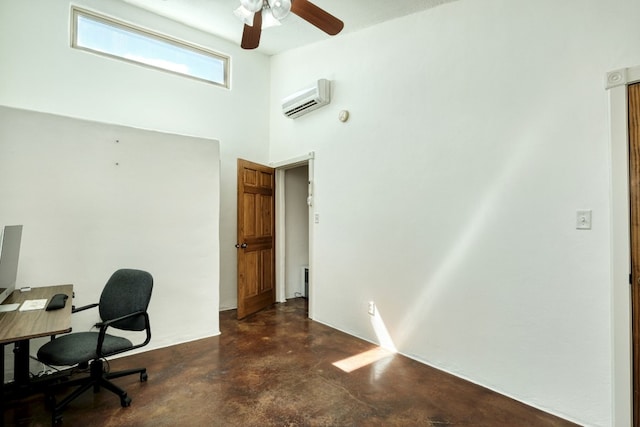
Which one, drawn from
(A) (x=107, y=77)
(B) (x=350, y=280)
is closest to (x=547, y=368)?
(B) (x=350, y=280)

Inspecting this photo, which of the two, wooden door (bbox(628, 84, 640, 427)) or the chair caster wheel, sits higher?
wooden door (bbox(628, 84, 640, 427))

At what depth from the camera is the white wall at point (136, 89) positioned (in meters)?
3.16

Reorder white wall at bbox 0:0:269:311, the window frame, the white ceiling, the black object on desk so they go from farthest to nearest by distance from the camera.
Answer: the window frame < white wall at bbox 0:0:269:311 < the white ceiling < the black object on desk

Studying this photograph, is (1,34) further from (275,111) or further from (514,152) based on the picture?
(514,152)

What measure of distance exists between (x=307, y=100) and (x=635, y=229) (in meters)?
3.22

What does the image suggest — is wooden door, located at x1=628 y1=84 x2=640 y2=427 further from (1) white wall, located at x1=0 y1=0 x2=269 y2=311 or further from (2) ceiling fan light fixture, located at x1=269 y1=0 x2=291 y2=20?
(1) white wall, located at x1=0 y1=0 x2=269 y2=311

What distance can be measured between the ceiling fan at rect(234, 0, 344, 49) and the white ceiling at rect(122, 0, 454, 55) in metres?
0.90

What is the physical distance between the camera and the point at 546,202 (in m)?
2.09

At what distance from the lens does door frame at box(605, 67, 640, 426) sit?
69.4 inches

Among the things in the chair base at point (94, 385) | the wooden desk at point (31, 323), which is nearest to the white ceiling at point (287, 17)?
the wooden desk at point (31, 323)

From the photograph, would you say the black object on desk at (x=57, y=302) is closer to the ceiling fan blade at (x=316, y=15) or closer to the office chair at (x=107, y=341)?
the office chair at (x=107, y=341)

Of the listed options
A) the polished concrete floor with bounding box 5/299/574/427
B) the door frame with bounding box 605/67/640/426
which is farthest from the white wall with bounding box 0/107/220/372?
the door frame with bounding box 605/67/640/426

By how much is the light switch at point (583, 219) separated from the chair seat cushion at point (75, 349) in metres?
3.10

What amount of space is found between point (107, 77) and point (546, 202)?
14.7ft
